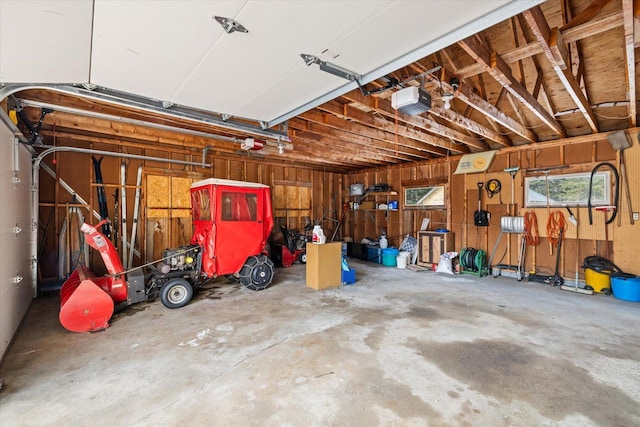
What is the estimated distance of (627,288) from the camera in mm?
4434

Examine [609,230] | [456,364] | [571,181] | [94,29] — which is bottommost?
[456,364]

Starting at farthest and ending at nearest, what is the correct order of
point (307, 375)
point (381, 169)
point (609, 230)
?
point (381, 169) < point (609, 230) < point (307, 375)

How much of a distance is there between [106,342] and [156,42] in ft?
9.76

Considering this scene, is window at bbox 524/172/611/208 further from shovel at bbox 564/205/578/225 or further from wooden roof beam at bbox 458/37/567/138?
wooden roof beam at bbox 458/37/567/138

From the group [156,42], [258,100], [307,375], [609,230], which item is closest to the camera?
[156,42]

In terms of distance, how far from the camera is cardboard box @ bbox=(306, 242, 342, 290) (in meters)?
4.99

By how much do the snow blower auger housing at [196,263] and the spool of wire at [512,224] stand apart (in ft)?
16.3

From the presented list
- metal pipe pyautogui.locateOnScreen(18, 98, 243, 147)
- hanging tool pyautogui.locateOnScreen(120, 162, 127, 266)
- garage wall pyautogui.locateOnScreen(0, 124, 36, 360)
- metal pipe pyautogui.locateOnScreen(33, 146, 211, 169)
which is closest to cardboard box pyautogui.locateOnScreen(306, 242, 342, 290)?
metal pipe pyautogui.locateOnScreen(18, 98, 243, 147)

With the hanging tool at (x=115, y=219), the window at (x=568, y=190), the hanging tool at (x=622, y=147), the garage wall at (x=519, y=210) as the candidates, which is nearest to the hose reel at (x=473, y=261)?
the garage wall at (x=519, y=210)

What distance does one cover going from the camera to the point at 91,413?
1.96 m

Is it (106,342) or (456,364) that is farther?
(106,342)

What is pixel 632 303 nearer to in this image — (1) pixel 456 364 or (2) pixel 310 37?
(1) pixel 456 364

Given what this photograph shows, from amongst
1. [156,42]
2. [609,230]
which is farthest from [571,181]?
[156,42]

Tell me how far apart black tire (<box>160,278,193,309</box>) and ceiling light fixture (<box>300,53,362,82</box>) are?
351 cm
